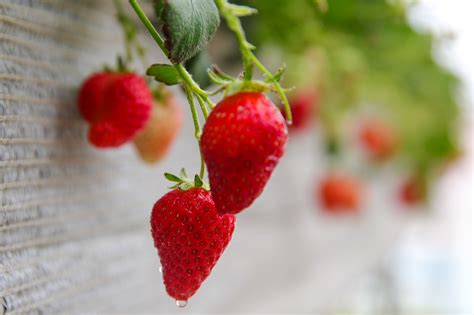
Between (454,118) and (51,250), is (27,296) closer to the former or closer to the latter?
(51,250)

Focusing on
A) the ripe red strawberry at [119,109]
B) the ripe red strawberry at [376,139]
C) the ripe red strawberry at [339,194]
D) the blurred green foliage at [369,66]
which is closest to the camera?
the ripe red strawberry at [119,109]

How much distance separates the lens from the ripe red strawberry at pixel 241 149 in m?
0.29

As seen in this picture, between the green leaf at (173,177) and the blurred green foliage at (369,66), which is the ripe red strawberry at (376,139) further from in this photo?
the green leaf at (173,177)

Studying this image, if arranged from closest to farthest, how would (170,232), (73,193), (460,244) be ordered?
(170,232) < (73,193) < (460,244)

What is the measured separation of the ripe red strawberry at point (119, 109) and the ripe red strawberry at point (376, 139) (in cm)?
94

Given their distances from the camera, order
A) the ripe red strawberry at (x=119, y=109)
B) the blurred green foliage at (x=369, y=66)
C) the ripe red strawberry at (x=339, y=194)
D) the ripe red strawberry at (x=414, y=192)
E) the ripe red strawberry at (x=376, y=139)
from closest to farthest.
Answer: the ripe red strawberry at (x=119, y=109), the blurred green foliage at (x=369, y=66), the ripe red strawberry at (x=339, y=194), the ripe red strawberry at (x=376, y=139), the ripe red strawberry at (x=414, y=192)

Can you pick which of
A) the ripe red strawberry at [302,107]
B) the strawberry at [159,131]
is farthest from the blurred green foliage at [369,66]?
the strawberry at [159,131]

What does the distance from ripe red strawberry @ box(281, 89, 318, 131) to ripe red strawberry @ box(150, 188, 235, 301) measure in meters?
0.55

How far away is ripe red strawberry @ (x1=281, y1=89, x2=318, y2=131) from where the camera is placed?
0.92 metres

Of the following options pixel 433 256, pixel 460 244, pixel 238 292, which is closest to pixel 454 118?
pixel 238 292

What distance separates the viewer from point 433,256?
436 cm

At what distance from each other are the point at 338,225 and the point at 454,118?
1.31ft

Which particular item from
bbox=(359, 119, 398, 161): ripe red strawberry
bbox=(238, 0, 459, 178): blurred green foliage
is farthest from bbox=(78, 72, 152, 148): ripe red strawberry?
bbox=(359, 119, 398, 161): ripe red strawberry

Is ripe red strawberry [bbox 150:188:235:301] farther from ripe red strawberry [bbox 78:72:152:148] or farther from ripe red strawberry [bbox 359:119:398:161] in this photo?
ripe red strawberry [bbox 359:119:398:161]
